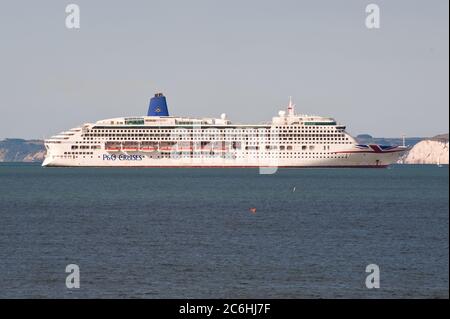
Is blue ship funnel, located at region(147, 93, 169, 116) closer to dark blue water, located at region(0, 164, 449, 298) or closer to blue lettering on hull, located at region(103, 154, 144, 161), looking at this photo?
blue lettering on hull, located at region(103, 154, 144, 161)

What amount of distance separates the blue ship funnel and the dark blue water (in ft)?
327

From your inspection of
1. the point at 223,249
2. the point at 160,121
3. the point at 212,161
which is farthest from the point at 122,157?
the point at 223,249

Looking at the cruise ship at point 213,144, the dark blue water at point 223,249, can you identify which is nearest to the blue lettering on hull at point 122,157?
the cruise ship at point 213,144

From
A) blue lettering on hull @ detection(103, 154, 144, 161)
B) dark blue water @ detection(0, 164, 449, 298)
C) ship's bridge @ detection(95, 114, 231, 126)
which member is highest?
ship's bridge @ detection(95, 114, 231, 126)

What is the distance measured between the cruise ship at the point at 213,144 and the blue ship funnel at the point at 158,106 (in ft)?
28.5

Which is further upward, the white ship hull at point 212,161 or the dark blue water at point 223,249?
the white ship hull at point 212,161

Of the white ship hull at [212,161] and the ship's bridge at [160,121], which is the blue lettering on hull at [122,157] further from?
the ship's bridge at [160,121]

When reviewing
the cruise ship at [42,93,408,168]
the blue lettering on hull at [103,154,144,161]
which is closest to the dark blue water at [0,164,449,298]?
the cruise ship at [42,93,408,168]

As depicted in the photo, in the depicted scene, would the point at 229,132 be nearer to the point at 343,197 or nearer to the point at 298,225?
the point at 343,197

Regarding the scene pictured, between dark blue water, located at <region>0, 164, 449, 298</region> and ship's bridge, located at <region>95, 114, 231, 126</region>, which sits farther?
ship's bridge, located at <region>95, 114, 231, 126</region>

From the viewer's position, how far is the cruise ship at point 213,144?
516ft

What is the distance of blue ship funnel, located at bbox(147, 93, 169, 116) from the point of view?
174 metres

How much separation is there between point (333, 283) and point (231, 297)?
436 centimetres

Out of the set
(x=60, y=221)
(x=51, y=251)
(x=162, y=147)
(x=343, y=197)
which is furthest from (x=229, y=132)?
(x=51, y=251)
